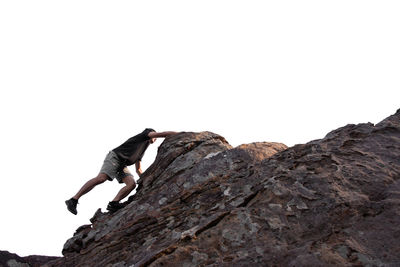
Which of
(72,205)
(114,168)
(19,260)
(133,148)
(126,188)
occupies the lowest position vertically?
(19,260)

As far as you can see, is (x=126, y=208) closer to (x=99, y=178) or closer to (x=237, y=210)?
(x=99, y=178)

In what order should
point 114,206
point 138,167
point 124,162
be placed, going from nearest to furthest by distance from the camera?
point 114,206, point 124,162, point 138,167

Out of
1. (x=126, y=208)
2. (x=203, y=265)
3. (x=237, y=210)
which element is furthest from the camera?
(x=126, y=208)

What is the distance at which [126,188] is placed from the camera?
1185cm

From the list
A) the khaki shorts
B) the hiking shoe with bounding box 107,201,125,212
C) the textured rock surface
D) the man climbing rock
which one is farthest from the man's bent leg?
the textured rock surface

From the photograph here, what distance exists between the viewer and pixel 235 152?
1080 cm

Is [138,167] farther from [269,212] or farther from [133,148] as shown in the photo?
[269,212]

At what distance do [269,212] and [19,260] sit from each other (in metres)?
7.75

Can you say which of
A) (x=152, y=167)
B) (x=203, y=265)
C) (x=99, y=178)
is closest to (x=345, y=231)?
(x=203, y=265)

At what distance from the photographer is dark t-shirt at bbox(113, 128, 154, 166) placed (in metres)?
12.7

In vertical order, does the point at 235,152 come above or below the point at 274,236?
above

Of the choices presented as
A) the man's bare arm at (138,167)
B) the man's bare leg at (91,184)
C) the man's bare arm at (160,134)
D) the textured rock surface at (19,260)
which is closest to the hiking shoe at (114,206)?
the man's bare leg at (91,184)

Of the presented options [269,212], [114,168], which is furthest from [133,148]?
[269,212]

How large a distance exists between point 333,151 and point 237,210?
2826 mm
